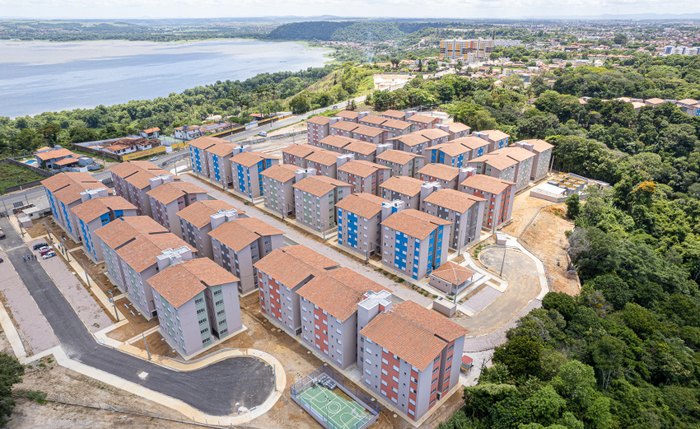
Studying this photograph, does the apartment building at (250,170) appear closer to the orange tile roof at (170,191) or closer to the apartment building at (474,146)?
the orange tile roof at (170,191)

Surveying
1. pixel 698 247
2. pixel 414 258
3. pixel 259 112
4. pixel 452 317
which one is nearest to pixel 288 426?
pixel 452 317

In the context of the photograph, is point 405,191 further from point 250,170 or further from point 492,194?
point 250,170

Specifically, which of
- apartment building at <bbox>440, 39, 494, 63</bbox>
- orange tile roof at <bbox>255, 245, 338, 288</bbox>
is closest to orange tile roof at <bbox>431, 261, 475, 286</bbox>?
orange tile roof at <bbox>255, 245, 338, 288</bbox>

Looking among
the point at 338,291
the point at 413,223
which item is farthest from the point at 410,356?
the point at 413,223

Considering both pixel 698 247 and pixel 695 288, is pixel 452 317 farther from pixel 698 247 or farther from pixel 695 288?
pixel 698 247

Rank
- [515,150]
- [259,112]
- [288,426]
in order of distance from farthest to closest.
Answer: [259,112], [515,150], [288,426]
